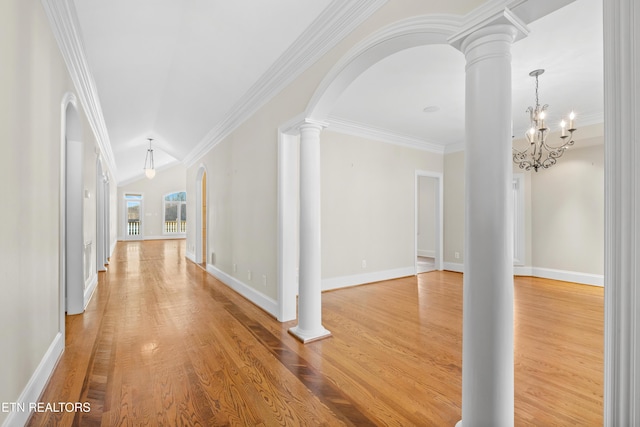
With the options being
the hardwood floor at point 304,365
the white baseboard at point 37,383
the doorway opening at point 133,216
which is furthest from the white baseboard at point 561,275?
the doorway opening at point 133,216

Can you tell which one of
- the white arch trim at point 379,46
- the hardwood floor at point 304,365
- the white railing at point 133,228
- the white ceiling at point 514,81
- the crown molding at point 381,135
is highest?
the white ceiling at point 514,81

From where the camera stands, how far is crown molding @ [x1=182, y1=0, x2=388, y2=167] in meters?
2.28

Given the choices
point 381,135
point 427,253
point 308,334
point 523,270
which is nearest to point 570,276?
point 523,270

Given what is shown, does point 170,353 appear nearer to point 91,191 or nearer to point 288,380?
point 288,380

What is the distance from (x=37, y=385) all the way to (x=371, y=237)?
179 inches

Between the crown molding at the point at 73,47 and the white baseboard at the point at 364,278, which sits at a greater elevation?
the crown molding at the point at 73,47

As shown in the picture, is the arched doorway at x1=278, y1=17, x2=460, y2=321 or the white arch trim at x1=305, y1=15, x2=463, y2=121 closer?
the white arch trim at x1=305, y1=15, x2=463, y2=121

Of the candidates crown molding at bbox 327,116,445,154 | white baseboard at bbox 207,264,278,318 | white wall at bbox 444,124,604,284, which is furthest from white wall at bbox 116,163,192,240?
white wall at bbox 444,124,604,284

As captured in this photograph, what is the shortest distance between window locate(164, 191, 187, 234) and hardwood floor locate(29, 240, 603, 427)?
11.5 m

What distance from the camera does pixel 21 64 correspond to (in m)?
1.70

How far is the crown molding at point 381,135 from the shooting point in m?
5.03

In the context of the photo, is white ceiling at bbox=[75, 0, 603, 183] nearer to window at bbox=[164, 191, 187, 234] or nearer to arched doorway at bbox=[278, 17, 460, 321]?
arched doorway at bbox=[278, 17, 460, 321]

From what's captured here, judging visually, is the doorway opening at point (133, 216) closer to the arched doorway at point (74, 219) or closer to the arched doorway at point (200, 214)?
the arched doorway at point (200, 214)

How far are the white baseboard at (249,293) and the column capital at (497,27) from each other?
3.12 meters
